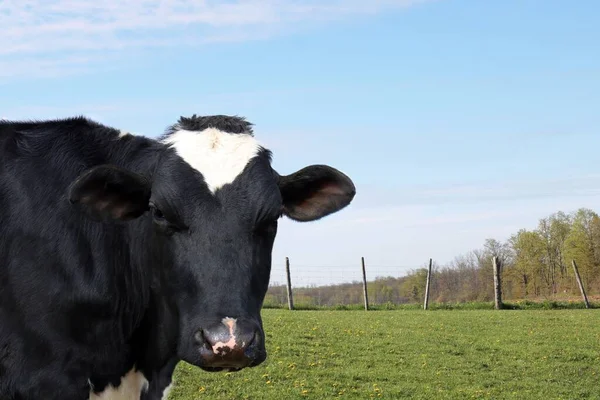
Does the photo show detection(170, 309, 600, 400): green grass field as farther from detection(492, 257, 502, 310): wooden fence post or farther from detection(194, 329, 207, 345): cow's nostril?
detection(492, 257, 502, 310): wooden fence post

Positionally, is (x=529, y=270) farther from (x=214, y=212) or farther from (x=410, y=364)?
(x=214, y=212)

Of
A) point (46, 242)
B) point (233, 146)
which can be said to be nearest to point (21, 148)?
point (46, 242)

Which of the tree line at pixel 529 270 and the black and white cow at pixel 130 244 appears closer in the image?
the black and white cow at pixel 130 244

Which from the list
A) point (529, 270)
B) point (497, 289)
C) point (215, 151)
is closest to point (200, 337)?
point (215, 151)

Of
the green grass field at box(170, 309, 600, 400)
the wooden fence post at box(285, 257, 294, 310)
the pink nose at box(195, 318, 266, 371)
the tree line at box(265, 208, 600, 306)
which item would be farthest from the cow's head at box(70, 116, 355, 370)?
the tree line at box(265, 208, 600, 306)

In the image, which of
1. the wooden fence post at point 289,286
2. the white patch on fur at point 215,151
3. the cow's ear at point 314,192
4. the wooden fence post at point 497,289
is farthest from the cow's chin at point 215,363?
the wooden fence post at point 497,289

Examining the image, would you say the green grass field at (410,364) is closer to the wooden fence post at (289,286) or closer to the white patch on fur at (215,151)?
the white patch on fur at (215,151)

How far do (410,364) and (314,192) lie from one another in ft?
42.5

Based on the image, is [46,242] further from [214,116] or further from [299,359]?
[299,359]

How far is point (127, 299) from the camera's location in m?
5.91

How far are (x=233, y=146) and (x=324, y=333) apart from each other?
16.4 meters

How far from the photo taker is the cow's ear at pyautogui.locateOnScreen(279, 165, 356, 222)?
5.86 metres

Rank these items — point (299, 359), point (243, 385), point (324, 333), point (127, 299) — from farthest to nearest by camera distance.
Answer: point (324, 333)
point (299, 359)
point (243, 385)
point (127, 299)

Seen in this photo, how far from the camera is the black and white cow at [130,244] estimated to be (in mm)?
5102
